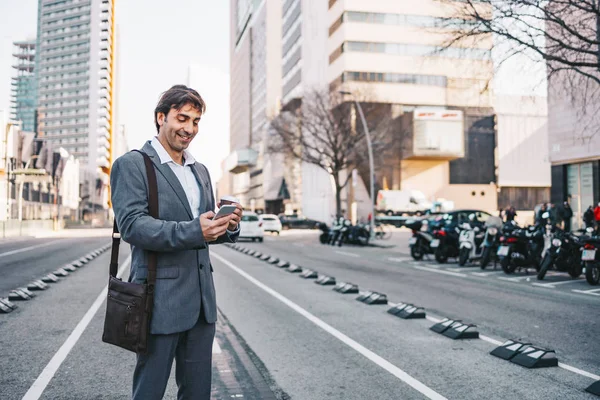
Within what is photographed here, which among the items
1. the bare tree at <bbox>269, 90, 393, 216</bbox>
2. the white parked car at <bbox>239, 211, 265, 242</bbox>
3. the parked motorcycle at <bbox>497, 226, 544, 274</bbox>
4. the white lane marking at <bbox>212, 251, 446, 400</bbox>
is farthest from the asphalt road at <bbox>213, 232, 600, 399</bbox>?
the bare tree at <bbox>269, 90, 393, 216</bbox>

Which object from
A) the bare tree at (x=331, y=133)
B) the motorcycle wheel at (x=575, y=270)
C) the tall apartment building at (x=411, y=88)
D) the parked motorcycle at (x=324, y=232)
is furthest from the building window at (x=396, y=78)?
the motorcycle wheel at (x=575, y=270)

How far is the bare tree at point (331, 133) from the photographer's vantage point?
43.2 metres

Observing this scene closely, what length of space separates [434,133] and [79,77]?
403 ft

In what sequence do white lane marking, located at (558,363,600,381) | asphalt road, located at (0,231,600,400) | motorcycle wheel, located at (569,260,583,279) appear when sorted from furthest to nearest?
motorcycle wheel, located at (569,260,583,279), white lane marking, located at (558,363,600,381), asphalt road, located at (0,231,600,400)

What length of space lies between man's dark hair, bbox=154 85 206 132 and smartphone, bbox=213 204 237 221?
0.60m

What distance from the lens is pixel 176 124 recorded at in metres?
2.80

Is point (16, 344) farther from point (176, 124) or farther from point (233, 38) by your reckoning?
point (233, 38)

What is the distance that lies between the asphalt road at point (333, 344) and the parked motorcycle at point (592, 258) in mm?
306

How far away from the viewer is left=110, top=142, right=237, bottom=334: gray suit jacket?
2521 mm

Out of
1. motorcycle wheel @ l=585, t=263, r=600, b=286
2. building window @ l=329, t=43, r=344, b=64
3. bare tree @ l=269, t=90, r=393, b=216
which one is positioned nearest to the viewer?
motorcycle wheel @ l=585, t=263, r=600, b=286

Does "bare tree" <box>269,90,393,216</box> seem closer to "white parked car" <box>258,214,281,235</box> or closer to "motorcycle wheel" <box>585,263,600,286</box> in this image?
"white parked car" <box>258,214,281,235</box>

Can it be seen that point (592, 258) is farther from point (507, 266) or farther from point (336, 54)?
point (336, 54)

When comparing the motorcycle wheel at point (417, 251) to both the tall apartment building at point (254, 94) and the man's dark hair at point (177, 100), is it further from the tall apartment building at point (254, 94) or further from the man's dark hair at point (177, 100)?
the tall apartment building at point (254, 94)

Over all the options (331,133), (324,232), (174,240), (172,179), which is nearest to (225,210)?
(174,240)
